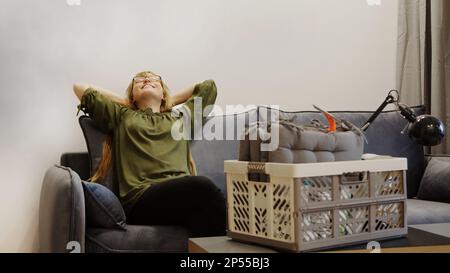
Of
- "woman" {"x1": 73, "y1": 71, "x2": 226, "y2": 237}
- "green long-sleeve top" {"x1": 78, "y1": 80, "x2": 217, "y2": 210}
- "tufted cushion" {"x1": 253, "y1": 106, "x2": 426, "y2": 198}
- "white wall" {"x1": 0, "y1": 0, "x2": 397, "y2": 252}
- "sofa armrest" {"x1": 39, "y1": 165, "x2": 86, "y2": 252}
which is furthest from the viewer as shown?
"tufted cushion" {"x1": 253, "y1": 106, "x2": 426, "y2": 198}

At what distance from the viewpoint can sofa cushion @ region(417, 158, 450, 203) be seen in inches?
94.3

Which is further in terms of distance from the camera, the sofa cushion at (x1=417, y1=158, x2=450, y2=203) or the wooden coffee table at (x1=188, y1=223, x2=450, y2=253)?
the sofa cushion at (x1=417, y1=158, x2=450, y2=203)

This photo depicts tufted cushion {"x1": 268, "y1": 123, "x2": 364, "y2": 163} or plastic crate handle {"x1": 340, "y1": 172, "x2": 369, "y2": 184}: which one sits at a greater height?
tufted cushion {"x1": 268, "y1": 123, "x2": 364, "y2": 163}

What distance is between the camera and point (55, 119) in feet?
8.47

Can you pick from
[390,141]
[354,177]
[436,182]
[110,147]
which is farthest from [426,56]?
[354,177]

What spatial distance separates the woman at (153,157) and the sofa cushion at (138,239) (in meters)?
0.06

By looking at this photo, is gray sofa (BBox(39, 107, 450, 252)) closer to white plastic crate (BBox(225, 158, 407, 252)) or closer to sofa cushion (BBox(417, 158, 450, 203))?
sofa cushion (BBox(417, 158, 450, 203))

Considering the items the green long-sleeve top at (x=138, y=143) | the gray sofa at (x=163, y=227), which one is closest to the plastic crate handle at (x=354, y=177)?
the gray sofa at (x=163, y=227)

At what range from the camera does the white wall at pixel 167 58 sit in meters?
2.52

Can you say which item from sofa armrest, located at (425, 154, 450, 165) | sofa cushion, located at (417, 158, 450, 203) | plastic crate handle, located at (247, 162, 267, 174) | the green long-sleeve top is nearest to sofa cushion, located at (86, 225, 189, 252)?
the green long-sleeve top

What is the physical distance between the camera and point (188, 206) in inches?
76.4

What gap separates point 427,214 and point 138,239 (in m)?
1.22

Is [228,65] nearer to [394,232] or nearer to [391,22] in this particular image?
[391,22]

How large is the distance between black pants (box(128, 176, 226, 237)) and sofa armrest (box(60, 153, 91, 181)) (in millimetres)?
498
